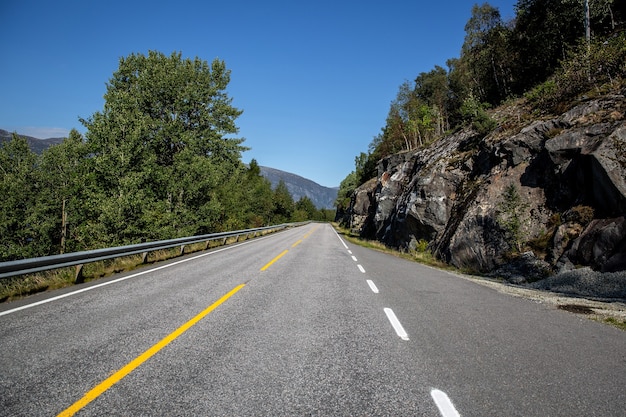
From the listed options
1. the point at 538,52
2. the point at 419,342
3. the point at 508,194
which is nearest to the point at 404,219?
the point at 508,194

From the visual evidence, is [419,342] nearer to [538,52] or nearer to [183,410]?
[183,410]

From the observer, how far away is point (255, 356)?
3.59 metres

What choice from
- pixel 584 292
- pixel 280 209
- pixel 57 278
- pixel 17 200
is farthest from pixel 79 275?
pixel 280 209

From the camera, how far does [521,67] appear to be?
34188 millimetres

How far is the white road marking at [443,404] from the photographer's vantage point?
8.25 ft

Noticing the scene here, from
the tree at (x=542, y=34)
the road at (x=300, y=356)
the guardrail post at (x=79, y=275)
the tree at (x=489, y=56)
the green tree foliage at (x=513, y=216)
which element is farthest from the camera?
the tree at (x=489, y=56)

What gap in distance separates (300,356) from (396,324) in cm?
196

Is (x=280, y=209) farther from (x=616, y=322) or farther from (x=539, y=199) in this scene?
(x=616, y=322)

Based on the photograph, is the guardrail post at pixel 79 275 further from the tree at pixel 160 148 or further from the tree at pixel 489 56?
the tree at pixel 489 56

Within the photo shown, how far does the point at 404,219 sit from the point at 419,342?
19.5 metres

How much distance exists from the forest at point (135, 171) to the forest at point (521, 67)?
22.3m

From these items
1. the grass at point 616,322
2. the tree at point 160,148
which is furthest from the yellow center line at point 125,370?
the tree at point 160,148

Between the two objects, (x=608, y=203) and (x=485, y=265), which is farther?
(x=485, y=265)

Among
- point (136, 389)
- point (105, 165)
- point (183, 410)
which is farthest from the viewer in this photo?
point (105, 165)
